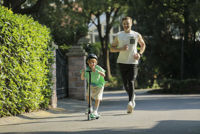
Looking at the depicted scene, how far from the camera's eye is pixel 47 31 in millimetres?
9859

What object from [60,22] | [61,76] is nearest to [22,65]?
[61,76]

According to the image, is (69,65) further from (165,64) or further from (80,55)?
(165,64)

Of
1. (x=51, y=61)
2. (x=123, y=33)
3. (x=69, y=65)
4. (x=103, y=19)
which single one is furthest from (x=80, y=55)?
(x=103, y=19)

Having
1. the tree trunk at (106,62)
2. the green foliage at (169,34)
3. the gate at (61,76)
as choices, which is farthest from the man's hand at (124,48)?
the tree trunk at (106,62)

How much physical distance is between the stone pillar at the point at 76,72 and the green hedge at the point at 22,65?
149 inches

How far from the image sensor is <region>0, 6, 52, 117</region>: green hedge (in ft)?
24.6

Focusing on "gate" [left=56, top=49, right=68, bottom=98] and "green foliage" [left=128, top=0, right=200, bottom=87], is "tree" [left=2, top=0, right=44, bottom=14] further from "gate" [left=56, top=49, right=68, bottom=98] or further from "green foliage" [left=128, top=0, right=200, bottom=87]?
"green foliage" [left=128, top=0, right=200, bottom=87]

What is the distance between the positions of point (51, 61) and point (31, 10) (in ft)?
27.3

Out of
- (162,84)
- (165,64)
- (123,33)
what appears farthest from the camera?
(165,64)

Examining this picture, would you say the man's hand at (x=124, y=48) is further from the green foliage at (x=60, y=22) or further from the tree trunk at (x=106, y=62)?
the tree trunk at (x=106, y=62)

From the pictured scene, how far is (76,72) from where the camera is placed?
13.6m

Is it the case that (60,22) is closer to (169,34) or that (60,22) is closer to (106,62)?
(169,34)

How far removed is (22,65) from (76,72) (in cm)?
546

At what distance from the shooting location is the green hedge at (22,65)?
748 centimetres
